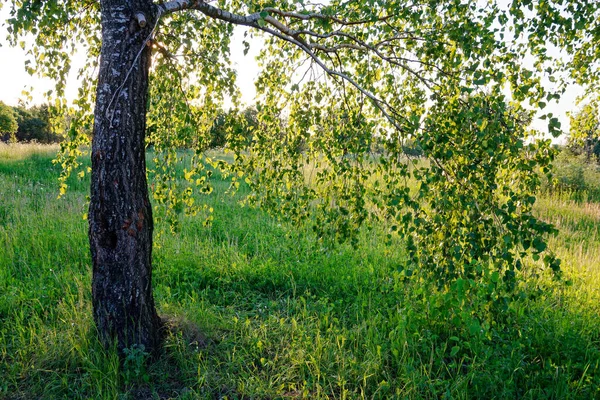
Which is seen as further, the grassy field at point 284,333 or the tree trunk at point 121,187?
the grassy field at point 284,333

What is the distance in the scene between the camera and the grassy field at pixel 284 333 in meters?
3.15

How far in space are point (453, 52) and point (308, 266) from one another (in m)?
3.01

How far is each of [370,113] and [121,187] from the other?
80.0 inches

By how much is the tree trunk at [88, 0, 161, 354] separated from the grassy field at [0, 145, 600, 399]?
1.02ft

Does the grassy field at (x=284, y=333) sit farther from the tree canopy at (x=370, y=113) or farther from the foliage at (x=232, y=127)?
the foliage at (x=232, y=127)

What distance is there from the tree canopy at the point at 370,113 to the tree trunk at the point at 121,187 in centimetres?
3

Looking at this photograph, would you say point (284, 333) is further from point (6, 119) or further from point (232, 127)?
point (6, 119)

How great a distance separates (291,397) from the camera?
3.10 m

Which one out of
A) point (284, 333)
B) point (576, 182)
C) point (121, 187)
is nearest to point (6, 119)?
point (121, 187)

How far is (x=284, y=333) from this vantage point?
3850 millimetres

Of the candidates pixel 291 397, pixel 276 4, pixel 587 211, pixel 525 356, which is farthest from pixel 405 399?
pixel 587 211

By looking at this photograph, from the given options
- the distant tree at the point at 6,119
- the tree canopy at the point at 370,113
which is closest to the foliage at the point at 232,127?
the tree canopy at the point at 370,113

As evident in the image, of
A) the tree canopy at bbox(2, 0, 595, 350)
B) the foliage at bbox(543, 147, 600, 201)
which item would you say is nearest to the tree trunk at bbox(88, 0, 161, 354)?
the tree canopy at bbox(2, 0, 595, 350)

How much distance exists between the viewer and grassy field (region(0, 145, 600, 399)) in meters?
3.15
